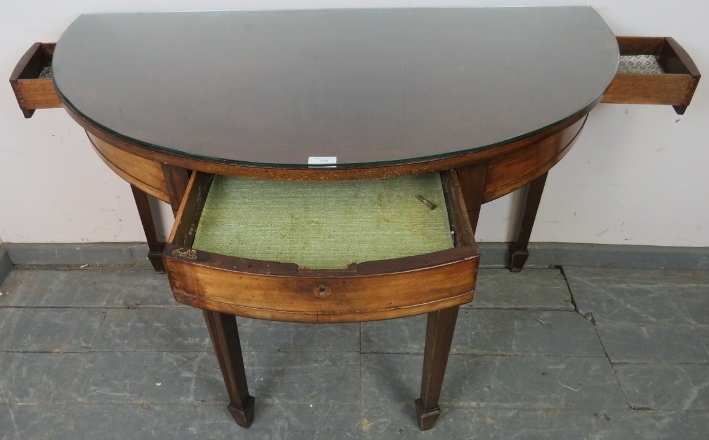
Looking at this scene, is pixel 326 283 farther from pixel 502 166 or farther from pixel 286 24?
pixel 286 24

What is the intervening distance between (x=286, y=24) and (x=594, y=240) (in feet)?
3.54

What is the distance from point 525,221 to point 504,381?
44 centimetres

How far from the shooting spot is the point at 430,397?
48.8 inches

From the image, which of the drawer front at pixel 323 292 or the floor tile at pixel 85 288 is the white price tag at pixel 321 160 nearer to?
the drawer front at pixel 323 292

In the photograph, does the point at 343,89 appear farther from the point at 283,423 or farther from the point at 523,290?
the point at 523,290

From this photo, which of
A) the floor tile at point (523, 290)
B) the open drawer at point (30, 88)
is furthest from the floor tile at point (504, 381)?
the open drawer at point (30, 88)

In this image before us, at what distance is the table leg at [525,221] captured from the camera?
152cm

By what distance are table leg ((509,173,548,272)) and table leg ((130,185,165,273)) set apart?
0.99 m

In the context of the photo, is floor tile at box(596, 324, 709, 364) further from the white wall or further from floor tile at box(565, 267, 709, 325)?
the white wall

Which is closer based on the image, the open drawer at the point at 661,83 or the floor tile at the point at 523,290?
the open drawer at the point at 661,83

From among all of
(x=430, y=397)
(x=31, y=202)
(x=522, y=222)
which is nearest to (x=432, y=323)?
(x=430, y=397)

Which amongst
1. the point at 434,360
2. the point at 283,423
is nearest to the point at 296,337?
the point at 283,423

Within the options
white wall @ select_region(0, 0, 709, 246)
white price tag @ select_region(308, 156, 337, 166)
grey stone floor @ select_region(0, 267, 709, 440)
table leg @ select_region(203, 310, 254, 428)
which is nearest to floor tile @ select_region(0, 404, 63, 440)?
grey stone floor @ select_region(0, 267, 709, 440)

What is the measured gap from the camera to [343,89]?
97 centimetres
